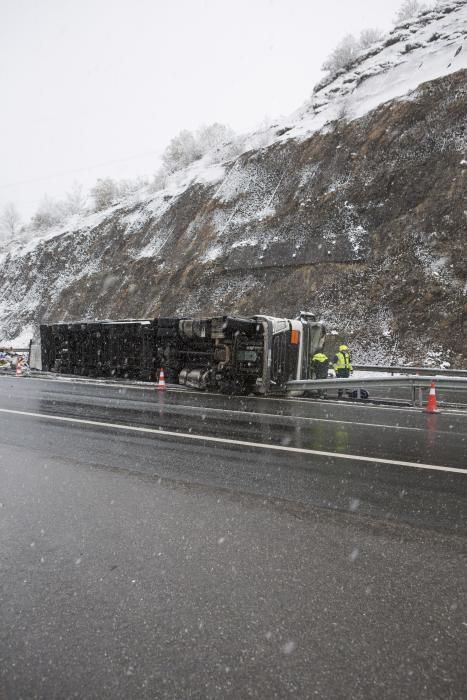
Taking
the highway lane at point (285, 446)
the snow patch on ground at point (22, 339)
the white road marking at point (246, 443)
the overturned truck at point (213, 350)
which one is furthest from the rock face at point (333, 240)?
the white road marking at point (246, 443)

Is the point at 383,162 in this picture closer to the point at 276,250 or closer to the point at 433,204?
the point at 433,204

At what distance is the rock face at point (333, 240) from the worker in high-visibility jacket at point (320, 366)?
23.8 ft

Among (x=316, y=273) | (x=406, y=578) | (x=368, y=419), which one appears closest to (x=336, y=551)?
(x=406, y=578)

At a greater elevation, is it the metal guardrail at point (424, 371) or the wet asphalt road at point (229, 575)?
the metal guardrail at point (424, 371)

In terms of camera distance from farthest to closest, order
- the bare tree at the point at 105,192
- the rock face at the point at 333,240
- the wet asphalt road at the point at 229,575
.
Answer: the bare tree at the point at 105,192
the rock face at the point at 333,240
the wet asphalt road at the point at 229,575

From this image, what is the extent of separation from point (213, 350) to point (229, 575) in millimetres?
12365

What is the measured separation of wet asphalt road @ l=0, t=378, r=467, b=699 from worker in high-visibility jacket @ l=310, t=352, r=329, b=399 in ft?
27.8

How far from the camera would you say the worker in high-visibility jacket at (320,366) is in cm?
1470

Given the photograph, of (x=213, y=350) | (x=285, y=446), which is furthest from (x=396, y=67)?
(x=285, y=446)

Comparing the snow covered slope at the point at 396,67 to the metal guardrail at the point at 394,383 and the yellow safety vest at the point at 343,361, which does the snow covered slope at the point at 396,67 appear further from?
the metal guardrail at the point at 394,383

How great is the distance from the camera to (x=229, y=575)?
9.59ft

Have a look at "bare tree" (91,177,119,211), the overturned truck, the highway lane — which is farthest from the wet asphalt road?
"bare tree" (91,177,119,211)

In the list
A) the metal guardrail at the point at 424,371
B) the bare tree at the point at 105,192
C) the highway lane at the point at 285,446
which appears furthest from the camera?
the bare tree at the point at 105,192

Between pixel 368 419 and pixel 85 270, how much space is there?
35.9m
